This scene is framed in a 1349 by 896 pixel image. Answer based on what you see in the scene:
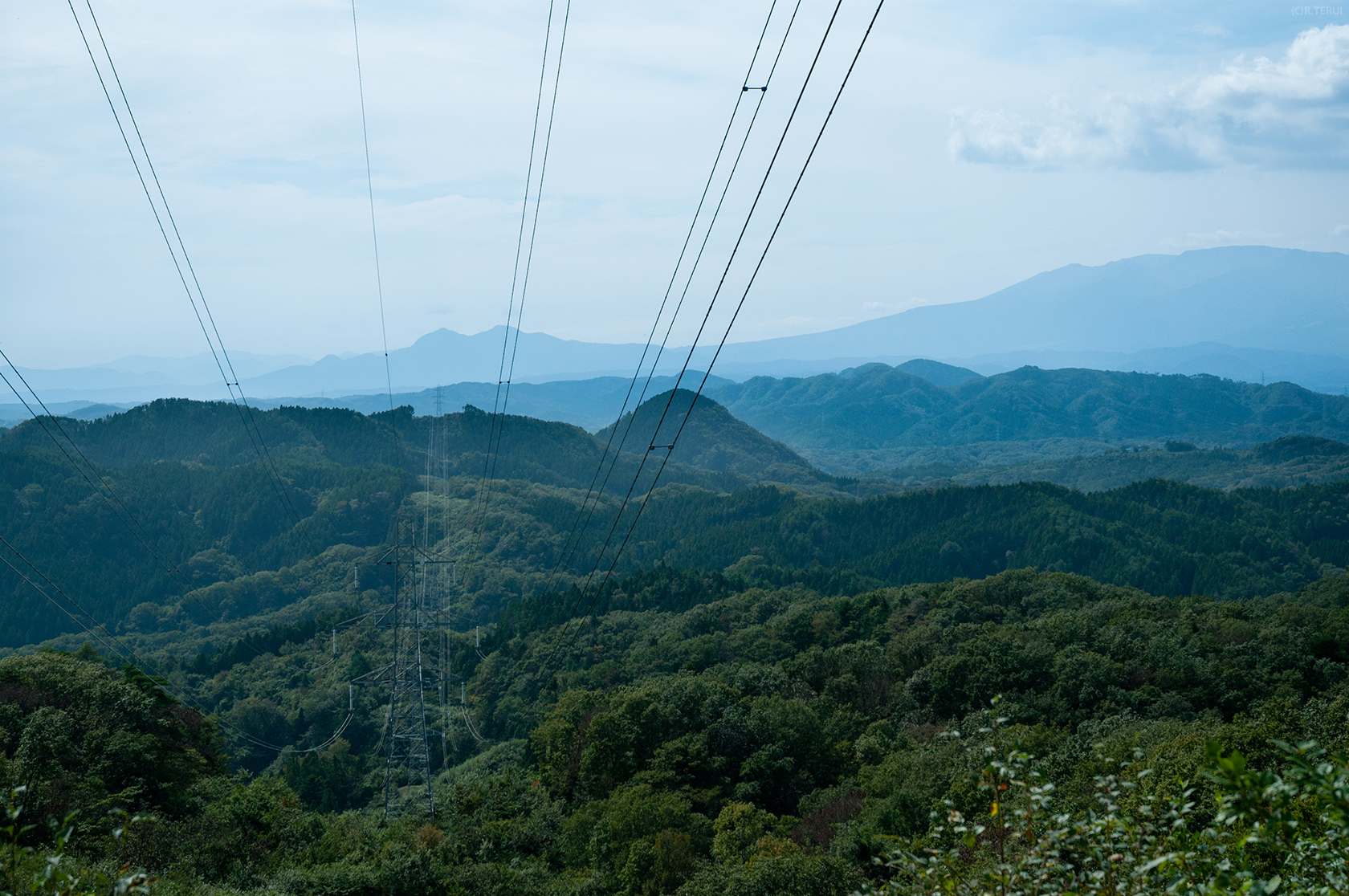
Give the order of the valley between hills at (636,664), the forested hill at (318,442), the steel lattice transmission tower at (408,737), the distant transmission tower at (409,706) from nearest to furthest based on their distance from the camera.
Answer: the valley between hills at (636,664) → the steel lattice transmission tower at (408,737) → the distant transmission tower at (409,706) → the forested hill at (318,442)

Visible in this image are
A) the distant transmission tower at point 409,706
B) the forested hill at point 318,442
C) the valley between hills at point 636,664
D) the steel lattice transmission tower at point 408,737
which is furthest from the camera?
the forested hill at point 318,442

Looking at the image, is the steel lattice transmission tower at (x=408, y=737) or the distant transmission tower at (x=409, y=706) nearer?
the steel lattice transmission tower at (x=408, y=737)

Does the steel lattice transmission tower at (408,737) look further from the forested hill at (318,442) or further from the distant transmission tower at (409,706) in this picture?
the forested hill at (318,442)

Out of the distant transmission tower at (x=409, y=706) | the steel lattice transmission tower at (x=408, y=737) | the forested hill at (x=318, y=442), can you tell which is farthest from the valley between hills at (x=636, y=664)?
the forested hill at (x=318, y=442)

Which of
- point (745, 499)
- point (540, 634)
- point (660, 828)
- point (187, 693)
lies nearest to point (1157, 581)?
point (745, 499)

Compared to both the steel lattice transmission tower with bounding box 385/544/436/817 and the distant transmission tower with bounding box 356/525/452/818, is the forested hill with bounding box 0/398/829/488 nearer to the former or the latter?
the distant transmission tower with bounding box 356/525/452/818

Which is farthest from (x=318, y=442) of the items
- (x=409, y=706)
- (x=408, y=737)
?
(x=408, y=737)

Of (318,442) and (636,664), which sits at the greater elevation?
(318,442)

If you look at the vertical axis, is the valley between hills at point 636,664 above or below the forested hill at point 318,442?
below

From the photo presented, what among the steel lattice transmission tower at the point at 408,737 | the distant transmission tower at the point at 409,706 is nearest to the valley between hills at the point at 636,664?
the steel lattice transmission tower at the point at 408,737

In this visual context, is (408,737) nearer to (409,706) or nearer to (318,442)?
(409,706)

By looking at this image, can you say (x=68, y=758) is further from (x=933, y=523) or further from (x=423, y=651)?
(x=933, y=523)
